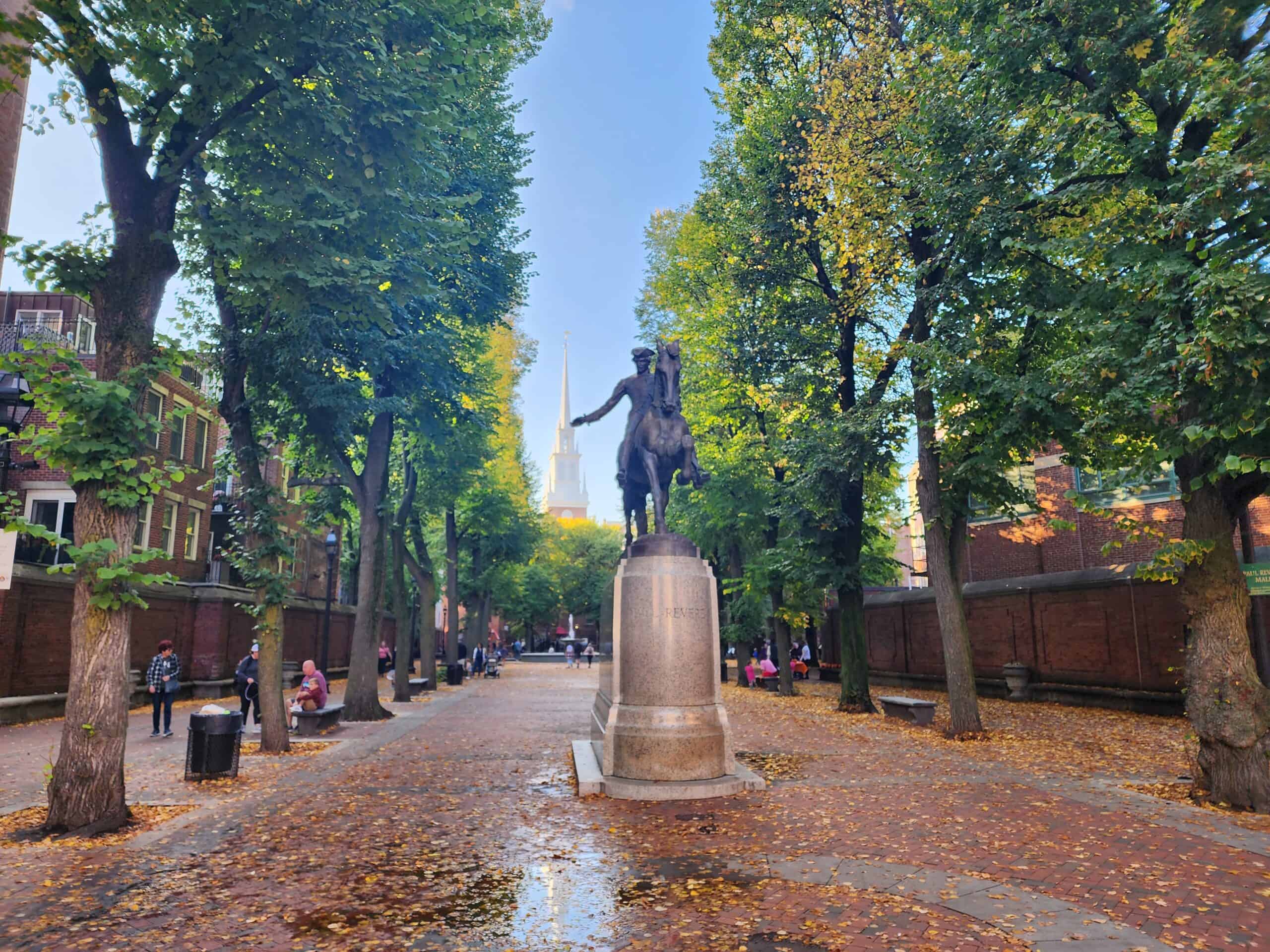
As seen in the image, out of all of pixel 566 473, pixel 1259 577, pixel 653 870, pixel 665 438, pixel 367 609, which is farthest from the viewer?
pixel 566 473

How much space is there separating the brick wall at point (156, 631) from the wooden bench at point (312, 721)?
4.17 meters

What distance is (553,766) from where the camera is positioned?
11.9 m

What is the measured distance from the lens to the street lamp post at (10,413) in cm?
2167

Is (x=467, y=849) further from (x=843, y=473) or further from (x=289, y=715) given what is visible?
(x=289, y=715)

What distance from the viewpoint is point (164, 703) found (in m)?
16.5

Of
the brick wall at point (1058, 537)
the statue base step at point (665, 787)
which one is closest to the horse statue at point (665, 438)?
the statue base step at point (665, 787)

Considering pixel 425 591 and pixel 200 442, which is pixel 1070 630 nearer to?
pixel 425 591

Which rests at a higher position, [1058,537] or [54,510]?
[54,510]

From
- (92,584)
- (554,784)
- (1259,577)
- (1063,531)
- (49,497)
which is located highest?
(49,497)

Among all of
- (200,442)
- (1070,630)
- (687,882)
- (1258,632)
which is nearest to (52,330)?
(200,442)

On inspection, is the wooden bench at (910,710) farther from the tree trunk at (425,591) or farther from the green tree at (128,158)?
the tree trunk at (425,591)

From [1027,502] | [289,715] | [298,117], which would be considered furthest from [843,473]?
[289,715]

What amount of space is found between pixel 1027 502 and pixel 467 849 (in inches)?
462

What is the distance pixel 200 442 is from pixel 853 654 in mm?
25619
